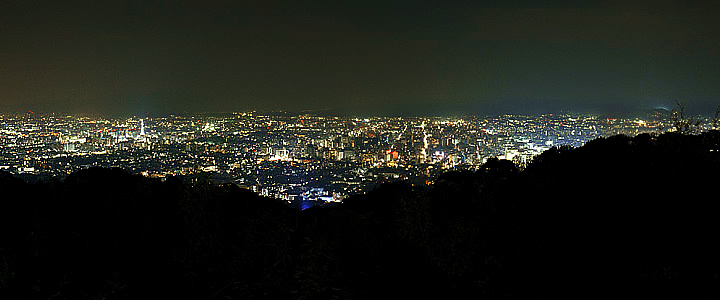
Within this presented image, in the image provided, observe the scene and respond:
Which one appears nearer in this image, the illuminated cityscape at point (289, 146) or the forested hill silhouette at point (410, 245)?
the forested hill silhouette at point (410, 245)

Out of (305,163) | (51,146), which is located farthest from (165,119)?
(305,163)

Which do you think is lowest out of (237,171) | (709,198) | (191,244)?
(237,171)

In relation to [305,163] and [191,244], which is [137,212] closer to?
[191,244]

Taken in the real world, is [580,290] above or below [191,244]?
below

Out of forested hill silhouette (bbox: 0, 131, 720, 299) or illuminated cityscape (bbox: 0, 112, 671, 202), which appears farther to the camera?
illuminated cityscape (bbox: 0, 112, 671, 202)

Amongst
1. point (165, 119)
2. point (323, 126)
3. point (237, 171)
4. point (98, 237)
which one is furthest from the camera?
point (165, 119)
